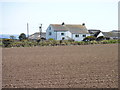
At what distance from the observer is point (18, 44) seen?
28.0 metres

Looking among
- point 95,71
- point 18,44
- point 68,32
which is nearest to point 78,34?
point 68,32

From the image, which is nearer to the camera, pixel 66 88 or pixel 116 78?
pixel 66 88

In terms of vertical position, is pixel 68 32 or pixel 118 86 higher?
pixel 68 32

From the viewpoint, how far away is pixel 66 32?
47.4 metres

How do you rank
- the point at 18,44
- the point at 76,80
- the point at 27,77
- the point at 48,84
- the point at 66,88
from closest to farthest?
the point at 66,88 < the point at 48,84 < the point at 76,80 < the point at 27,77 < the point at 18,44

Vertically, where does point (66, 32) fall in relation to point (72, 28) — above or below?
below

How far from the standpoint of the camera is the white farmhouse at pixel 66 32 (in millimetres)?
46594

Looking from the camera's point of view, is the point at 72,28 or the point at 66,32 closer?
the point at 66,32

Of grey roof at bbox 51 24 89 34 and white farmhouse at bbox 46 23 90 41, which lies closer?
white farmhouse at bbox 46 23 90 41

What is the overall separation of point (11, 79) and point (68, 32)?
41084 mm

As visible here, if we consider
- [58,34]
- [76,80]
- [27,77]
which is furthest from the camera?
[58,34]

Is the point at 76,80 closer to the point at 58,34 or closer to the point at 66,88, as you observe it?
the point at 66,88

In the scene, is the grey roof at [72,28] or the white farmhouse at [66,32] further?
the grey roof at [72,28]

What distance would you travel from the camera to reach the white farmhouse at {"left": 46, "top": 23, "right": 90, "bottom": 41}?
46.6 metres
